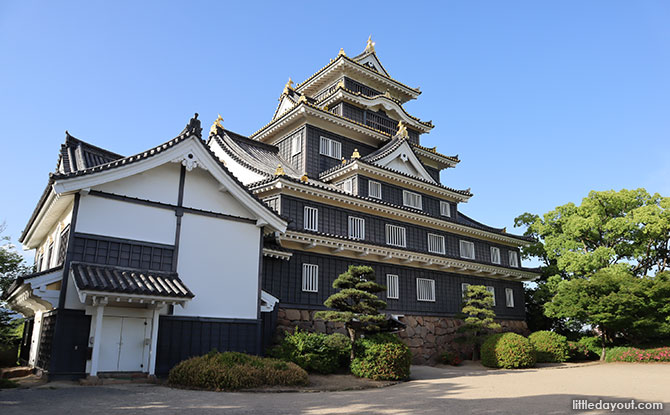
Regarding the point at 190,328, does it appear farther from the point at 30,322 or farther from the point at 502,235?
the point at 502,235

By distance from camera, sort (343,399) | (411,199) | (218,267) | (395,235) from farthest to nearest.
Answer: (411,199), (395,235), (218,267), (343,399)

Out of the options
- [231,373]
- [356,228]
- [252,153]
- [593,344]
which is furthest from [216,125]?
[593,344]

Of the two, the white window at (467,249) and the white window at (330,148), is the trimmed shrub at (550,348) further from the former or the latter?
the white window at (330,148)

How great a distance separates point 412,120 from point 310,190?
14.7m

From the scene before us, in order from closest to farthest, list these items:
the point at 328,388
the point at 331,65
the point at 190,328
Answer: the point at 328,388 → the point at 190,328 → the point at 331,65

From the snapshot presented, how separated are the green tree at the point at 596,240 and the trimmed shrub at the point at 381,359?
21635 mm

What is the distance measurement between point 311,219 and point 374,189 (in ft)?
17.9

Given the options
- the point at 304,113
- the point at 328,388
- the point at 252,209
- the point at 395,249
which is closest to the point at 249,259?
the point at 252,209

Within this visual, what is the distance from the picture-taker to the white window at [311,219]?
940 inches

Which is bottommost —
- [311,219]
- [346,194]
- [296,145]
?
[311,219]

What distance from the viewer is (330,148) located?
2989 cm

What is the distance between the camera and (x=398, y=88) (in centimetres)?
3638

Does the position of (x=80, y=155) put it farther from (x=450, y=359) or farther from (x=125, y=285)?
(x=450, y=359)

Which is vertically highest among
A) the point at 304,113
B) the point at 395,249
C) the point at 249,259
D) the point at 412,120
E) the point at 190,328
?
the point at 412,120
